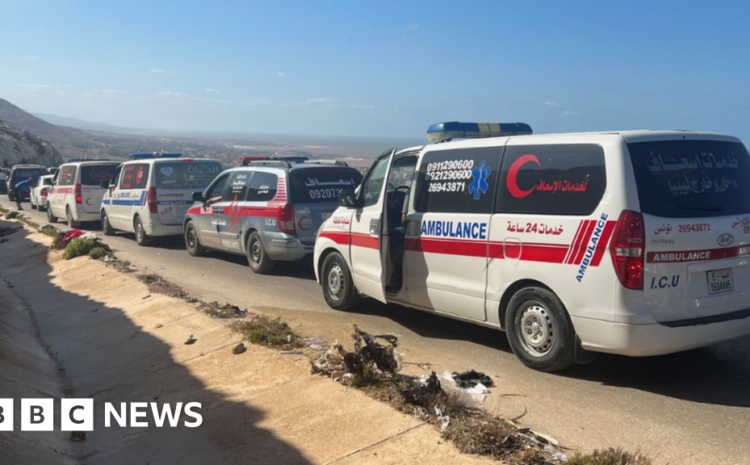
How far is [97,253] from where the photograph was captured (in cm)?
1482

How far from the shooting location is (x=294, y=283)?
11.5m

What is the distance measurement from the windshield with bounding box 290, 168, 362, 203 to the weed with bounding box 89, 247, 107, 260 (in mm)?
5459

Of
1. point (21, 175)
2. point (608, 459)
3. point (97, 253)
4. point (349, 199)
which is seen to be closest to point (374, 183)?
point (349, 199)

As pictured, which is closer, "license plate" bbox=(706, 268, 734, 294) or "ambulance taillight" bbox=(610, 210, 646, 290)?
"ambulance taillight" bbox=(610, 210, 646, 290)

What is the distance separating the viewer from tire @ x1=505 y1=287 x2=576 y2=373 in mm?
6012

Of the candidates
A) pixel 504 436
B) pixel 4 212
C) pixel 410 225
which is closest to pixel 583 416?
pixel 504 436

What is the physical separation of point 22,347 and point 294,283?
13.5ft

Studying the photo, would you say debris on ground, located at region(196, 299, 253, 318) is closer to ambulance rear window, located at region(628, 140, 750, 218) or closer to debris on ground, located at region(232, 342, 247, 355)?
debris on ground, located at region(232, 342, 247, 355)

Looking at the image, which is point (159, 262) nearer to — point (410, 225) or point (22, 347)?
point (22, 347)

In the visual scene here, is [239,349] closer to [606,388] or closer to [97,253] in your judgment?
[606,388]

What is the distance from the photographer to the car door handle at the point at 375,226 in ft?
25.9

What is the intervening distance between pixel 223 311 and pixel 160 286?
266cm

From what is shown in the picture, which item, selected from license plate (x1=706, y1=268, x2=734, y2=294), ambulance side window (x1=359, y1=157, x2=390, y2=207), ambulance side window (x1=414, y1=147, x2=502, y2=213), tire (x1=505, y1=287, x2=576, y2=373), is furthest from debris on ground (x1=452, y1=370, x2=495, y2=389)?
ambulance side window (x1=359, y1=157, x2=390, y2=207)

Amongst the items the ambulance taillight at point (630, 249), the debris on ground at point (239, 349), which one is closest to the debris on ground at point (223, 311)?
the debris on ground at point (239, 349)
